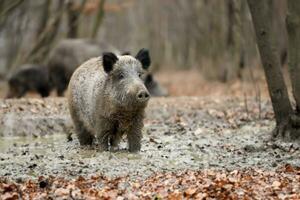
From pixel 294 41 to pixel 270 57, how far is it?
811mm

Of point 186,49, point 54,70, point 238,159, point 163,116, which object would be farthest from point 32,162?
point 186,49

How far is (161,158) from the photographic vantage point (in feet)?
32.8

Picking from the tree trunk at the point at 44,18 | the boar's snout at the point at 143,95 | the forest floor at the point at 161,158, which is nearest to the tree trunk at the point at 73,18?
the tree trunk at the point at 44,18

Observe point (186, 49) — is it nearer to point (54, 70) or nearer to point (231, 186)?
point (54, 70)

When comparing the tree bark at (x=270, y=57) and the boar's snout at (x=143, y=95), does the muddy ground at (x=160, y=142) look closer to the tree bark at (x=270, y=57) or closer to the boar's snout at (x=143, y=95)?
the tree bark at (x=270, y=57)

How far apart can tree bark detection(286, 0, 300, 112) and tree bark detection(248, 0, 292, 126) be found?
1.99 ft

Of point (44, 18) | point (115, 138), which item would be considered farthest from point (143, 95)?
point (44, 18)

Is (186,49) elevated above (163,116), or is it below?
above

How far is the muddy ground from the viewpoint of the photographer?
9227 mm

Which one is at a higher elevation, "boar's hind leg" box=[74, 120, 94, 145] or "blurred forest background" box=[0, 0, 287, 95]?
"blurred forest background" box=[0, 0, 287, 95]

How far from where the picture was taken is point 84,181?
816cm

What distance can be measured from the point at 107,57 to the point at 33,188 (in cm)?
256

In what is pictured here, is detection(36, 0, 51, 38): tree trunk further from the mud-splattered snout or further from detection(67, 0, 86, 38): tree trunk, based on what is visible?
the mud-splattered snout

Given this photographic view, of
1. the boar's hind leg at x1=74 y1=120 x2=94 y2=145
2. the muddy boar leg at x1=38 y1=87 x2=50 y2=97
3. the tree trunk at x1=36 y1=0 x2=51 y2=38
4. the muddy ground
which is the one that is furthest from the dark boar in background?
the boar's hind leg at x1=74 y1=120 x2=94 y2=145
